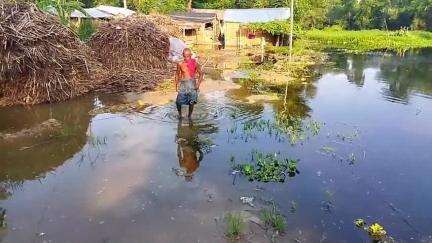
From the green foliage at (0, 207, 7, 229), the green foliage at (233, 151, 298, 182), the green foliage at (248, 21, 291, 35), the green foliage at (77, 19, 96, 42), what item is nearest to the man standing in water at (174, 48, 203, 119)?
the green foliage at (233, 151, 298, 182)

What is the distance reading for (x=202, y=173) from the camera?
7.41m

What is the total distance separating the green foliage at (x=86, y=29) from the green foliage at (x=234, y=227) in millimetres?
17123

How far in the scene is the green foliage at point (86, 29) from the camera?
825 inches

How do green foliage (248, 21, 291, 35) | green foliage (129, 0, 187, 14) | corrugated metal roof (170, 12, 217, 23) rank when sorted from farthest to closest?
green foliage (129, 0, 187, 14) → corrugated metal roof (170, 12, 217, 23) → green foliage (248, 21, 291, 35)

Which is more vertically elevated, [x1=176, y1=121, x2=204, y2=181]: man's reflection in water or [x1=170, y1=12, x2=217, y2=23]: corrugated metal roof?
[x1=170, y1=12, x2=217, y2=23]: corrugated metal roof

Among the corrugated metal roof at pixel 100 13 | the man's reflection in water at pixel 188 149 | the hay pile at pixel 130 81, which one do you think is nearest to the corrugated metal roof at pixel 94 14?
the corrugated metal roof at pixel 100 13

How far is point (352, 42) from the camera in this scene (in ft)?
114

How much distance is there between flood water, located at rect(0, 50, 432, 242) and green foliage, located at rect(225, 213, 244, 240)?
4.3 inches

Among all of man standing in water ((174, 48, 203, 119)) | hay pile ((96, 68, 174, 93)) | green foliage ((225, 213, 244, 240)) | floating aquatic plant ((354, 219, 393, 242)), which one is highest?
man standing in water ((174, 48, 203, 119))

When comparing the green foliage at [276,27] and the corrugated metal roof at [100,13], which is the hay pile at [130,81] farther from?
the green foliage at [276,27]

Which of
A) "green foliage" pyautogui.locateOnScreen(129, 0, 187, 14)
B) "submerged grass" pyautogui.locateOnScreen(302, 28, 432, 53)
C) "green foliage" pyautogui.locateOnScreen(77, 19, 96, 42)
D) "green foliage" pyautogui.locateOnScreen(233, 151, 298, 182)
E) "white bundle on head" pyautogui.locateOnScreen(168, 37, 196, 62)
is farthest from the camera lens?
"green foliage" pyautogui.locateOnScreen(129, 0, 187, 14)

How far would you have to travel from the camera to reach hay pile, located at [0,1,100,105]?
11.1m

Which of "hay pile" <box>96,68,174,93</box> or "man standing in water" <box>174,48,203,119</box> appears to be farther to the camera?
"hay pile" <box>96,68,174,93</box>

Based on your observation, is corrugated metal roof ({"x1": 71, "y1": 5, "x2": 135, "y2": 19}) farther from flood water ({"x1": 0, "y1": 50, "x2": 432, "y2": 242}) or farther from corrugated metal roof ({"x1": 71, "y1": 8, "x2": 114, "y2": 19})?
flood water ({"x1": 0, "y1": 50, "x2": 432, "y2": 242})
